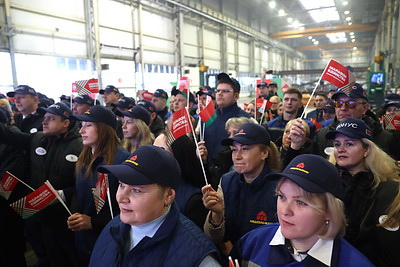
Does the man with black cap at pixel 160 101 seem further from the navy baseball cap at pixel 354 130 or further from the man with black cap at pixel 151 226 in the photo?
the man with black cap at pixel 151 226

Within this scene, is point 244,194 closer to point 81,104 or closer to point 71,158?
point 71,158

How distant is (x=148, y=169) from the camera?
1521 mm

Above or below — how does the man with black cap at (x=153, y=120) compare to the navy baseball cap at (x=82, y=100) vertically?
below

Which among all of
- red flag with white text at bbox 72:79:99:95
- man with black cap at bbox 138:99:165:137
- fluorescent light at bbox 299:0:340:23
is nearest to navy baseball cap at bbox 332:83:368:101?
man with black cap at bbox 138:99:165:137

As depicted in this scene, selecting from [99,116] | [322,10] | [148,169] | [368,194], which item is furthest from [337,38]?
[148,169]

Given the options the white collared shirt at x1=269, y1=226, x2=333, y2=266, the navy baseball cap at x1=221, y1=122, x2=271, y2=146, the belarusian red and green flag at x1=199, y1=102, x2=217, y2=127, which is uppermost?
the belarusian red and green flag at x1=199, y1=102, x2=217, y2=127

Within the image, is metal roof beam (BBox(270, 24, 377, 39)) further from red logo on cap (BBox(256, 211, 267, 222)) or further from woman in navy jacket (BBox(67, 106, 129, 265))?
red logo on cap (BBox(256, 211, 267, 222))

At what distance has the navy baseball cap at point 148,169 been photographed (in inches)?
59.2

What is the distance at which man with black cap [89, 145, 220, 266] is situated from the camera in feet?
4.74

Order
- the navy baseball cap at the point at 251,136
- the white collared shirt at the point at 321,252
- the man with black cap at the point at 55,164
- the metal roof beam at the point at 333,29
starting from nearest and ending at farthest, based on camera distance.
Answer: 1. the white collared shirt at the point at 321,252
2. the navy baseball cap at the point at 251,136
3. the man with black cap at the point at 55,164
4. the metal roof beam at the point at 333,29

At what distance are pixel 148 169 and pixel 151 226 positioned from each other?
30cm

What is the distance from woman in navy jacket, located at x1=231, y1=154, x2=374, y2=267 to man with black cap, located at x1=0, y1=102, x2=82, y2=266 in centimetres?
227

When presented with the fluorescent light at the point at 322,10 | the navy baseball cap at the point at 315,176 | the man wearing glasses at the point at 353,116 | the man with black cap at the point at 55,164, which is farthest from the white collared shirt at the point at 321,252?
the fluorescent light at the point at 322,10

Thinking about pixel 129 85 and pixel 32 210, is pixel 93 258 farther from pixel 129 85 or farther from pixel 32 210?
pixel 129 85
